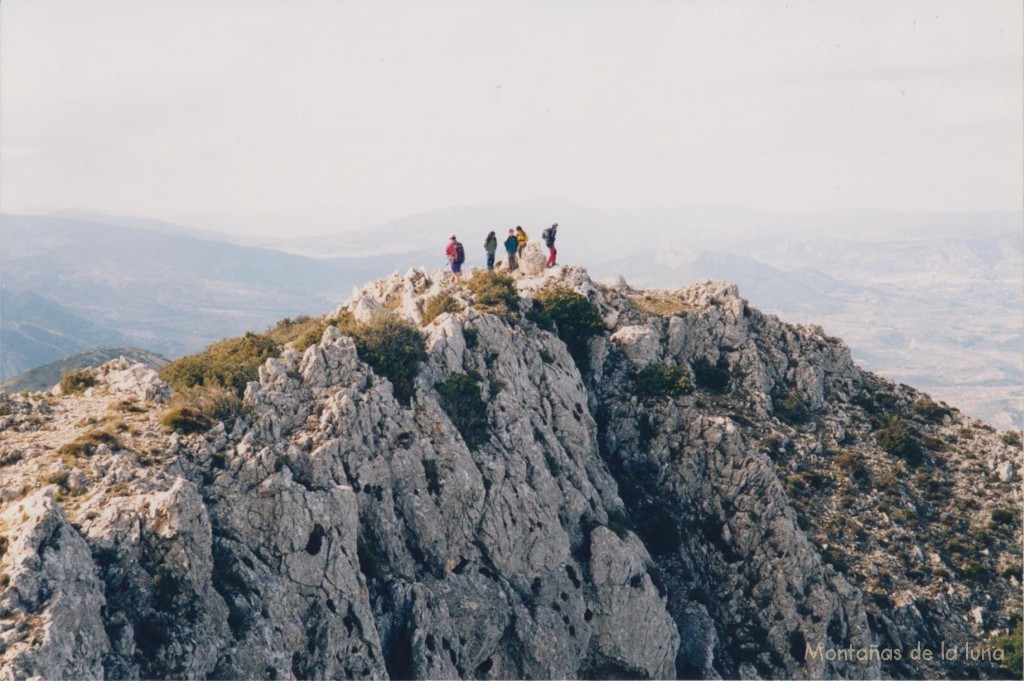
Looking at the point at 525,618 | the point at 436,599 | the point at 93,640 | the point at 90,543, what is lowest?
the point at 525,618

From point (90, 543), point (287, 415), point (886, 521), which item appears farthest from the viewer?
point (886, 521)

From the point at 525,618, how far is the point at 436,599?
5658mm

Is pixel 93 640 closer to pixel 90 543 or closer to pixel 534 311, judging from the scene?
pixel 90 543

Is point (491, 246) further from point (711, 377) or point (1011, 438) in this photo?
point (1011, 438)

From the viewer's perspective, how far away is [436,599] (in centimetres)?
3528

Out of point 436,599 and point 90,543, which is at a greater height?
point 90,543

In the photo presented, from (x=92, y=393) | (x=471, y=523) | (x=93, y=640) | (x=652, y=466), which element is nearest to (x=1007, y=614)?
(x=652, y=466)

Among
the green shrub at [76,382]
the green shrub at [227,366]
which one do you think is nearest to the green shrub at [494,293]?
the green shrub at [227,366]

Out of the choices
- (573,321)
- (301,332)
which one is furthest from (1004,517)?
(301,332)

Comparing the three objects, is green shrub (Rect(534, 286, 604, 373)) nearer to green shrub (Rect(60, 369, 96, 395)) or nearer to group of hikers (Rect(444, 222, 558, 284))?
group of hikers (Rect(444, 222, 558, 284))

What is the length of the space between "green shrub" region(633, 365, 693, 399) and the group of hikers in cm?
1211

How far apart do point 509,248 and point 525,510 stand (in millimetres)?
30137

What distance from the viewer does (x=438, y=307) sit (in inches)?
1983

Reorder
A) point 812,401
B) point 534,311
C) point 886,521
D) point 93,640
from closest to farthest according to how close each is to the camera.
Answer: point 93,640, point 886,521, point 534,311, point 812,401
